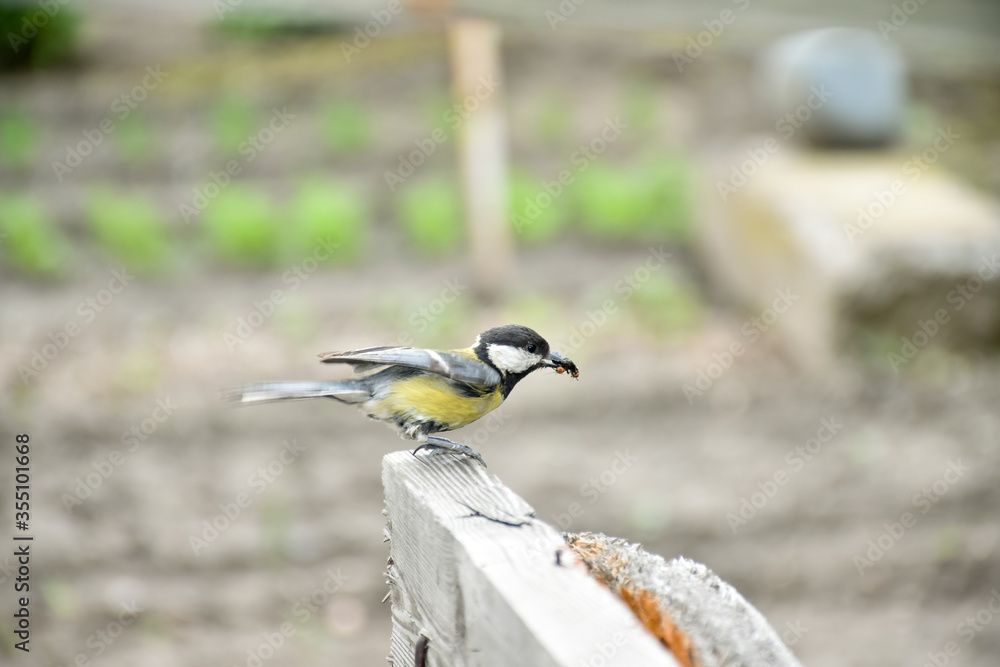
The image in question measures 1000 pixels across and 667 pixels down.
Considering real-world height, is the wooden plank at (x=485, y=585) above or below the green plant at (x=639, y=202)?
below

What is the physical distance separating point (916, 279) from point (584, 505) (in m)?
2.93

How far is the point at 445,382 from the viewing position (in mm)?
2305

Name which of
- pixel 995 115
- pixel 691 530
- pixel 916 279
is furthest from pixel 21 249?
pixel 995 115

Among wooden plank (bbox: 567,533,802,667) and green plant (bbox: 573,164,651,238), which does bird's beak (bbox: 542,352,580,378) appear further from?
green plant (bbox: 573,164,651,238)

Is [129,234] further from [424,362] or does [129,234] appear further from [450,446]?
[450,446]

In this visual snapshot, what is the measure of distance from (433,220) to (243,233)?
1.51m

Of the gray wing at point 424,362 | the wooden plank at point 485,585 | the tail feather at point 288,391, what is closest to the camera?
the wooden plank at point 485,585

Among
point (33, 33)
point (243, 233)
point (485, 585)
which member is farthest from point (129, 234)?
point (485, 585)

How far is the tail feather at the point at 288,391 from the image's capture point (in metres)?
1.87

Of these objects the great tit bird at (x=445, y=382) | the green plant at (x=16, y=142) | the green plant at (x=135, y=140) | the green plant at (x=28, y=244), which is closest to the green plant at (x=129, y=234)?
the green plant at (x=28, y=244)

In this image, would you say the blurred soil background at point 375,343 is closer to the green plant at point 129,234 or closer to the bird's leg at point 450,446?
the green plant at point 129,234

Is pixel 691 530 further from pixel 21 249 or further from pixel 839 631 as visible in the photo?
pixel 21 249

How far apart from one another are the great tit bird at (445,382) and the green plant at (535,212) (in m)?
5.42

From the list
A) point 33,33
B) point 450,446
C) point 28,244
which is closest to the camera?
point 450,446
